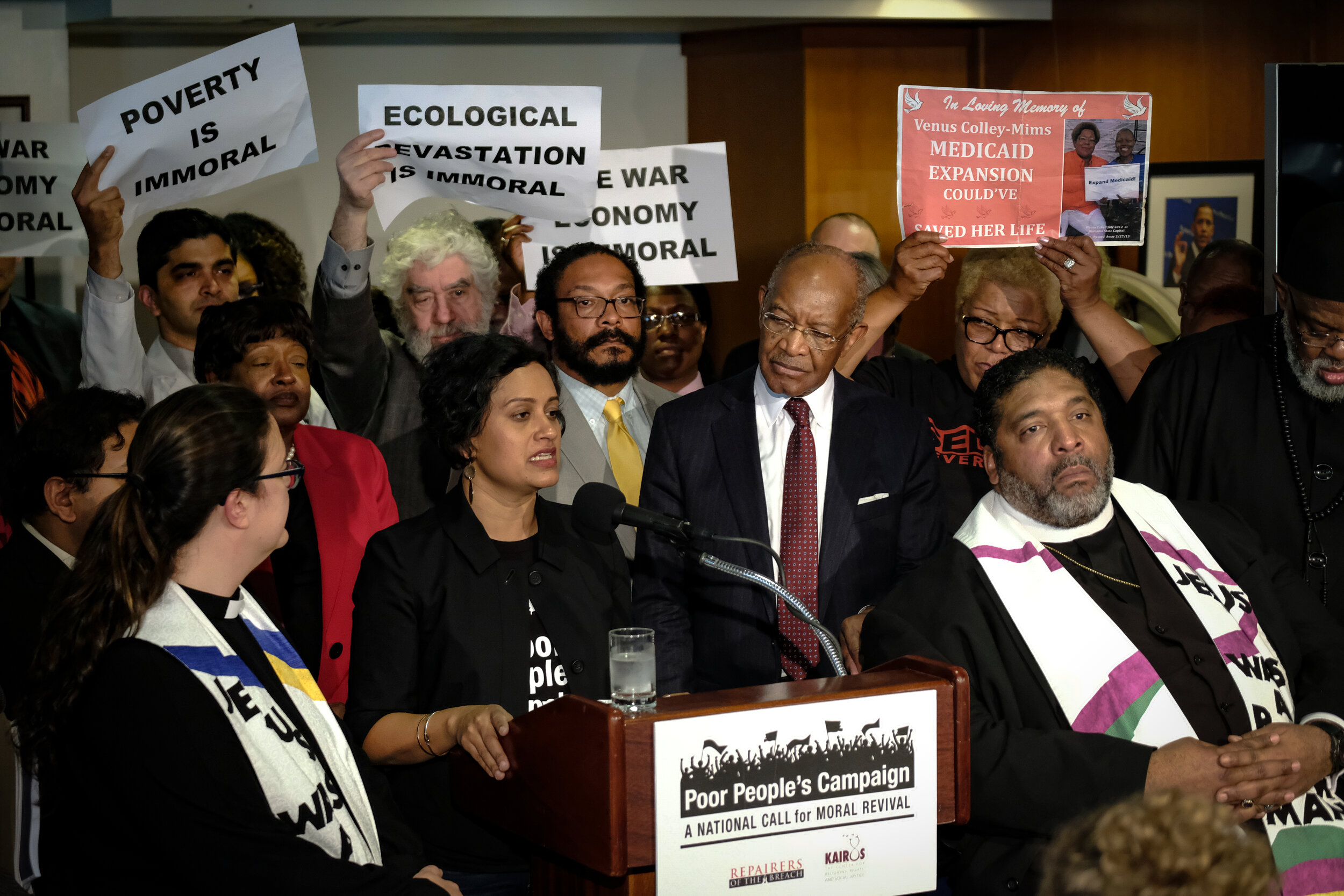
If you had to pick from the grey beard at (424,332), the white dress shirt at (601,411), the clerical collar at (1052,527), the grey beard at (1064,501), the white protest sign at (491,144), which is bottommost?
the clerical collar at (1052,527)

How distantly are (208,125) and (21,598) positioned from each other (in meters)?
1.71

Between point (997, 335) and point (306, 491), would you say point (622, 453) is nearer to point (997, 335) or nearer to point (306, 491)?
point (306, 491)

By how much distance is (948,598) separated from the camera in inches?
112

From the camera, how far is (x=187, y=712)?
6.84 feet

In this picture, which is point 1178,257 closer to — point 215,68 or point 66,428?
point 215,68

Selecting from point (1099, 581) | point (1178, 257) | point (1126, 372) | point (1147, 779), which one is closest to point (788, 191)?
point (1178, 257)

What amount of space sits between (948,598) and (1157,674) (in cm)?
47

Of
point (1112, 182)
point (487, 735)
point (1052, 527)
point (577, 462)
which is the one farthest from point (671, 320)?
point (487, 735)

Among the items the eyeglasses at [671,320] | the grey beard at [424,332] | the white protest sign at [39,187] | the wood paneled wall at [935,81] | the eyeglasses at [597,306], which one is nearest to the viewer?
the eyeglasses at [597,306]

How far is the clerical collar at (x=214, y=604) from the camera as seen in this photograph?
2275mm

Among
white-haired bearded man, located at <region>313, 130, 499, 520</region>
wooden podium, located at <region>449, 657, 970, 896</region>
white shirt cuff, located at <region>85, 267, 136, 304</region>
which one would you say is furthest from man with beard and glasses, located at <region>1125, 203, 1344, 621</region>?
white shirt cuff, located at <region>85, 267, 136, 304</region>

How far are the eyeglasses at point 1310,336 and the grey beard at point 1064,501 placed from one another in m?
0.79

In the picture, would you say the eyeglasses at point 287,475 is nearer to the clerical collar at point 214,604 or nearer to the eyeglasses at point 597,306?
the clerical collar at point 214,604

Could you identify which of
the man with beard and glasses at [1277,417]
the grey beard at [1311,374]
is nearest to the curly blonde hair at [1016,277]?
the man with beard and glasses at [1277,417]
